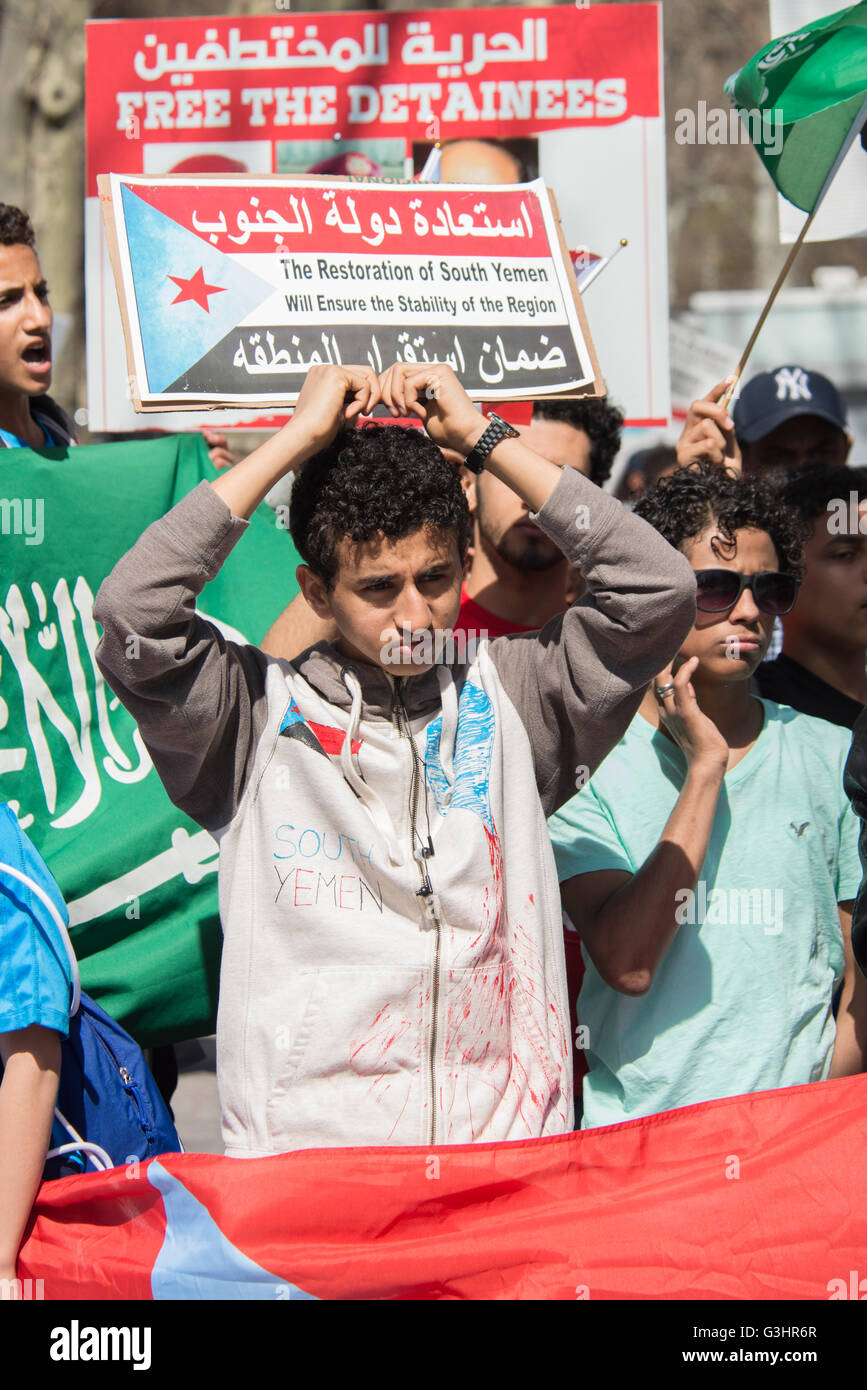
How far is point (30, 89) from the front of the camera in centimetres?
751

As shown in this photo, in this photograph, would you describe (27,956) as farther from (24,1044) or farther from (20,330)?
(20,330)

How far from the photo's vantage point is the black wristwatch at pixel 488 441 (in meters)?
2.39

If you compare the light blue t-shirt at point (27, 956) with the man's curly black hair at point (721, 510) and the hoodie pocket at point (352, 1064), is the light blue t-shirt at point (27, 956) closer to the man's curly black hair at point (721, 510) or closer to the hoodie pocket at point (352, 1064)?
the hoodie pocket at point (352, 1064)

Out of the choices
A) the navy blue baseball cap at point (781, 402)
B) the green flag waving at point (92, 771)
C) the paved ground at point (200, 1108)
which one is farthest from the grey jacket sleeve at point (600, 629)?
the paved ground at point (200, 1108)

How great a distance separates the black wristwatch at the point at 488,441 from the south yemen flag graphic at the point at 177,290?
525 mm

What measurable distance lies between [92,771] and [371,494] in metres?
1.18

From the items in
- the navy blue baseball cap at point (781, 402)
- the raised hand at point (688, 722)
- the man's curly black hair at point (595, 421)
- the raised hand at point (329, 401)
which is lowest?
the raised hand at point (688, 722)

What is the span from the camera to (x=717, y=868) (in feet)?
8.78

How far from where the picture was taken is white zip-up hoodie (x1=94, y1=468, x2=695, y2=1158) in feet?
7.12

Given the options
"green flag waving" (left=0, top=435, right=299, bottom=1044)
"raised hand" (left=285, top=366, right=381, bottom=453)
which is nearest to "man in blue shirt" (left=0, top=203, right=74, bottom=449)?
"green flag waving" (left=0, top=435, right=299, bottom=1044)

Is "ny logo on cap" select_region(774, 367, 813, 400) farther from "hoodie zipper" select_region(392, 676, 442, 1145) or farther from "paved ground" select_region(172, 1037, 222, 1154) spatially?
"paved ground" select_region(172, 1037, 222, 1154)

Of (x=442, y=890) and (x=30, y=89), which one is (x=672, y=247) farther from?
(x=442, y=890)

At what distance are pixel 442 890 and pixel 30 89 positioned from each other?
6.64 meters

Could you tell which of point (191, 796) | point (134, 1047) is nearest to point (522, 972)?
point (191, 796)
